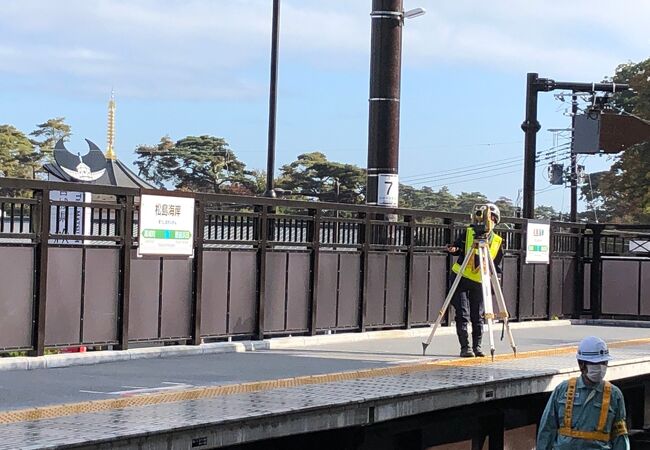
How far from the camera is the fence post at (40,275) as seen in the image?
41.7 feet

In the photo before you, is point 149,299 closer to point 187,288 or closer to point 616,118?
point 187,288

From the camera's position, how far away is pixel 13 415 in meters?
8.77

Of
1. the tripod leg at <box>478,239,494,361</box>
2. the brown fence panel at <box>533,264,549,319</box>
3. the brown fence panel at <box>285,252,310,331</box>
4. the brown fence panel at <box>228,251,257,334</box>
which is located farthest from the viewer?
the brown fence panel at <box>533,264,549,319</box>

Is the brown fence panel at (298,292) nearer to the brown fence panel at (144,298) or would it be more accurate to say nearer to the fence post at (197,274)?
the fence post at (197,274)

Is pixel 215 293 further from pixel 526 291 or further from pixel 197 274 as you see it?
pixel 526 291

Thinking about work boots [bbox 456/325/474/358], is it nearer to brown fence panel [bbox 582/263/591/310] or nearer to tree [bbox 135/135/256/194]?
brown fence panel [bbox 582/263/591/310]

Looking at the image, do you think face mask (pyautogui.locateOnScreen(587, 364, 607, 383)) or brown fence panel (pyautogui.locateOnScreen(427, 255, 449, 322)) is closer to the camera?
face mask (pyautogui.locateOnScreen(587, 364, 607, 383))

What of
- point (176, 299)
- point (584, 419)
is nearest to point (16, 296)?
point (176, 299)

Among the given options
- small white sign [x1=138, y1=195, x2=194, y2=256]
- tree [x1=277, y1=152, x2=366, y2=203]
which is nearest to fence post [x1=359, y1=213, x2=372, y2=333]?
small white sign [x1=138, y1=195, x2=194, y2=256]

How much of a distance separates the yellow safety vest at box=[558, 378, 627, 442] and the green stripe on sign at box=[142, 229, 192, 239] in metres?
6.80

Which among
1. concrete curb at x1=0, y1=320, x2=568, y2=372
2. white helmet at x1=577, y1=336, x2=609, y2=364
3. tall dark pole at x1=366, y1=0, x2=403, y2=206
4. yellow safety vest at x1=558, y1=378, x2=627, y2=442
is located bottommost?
concrete curb at x1=0, y1=320, x2=568, y2=372

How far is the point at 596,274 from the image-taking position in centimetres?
2470

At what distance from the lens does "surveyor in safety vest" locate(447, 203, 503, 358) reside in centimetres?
1509

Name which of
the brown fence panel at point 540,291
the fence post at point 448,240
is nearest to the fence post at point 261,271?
the fence post at point 448,240
